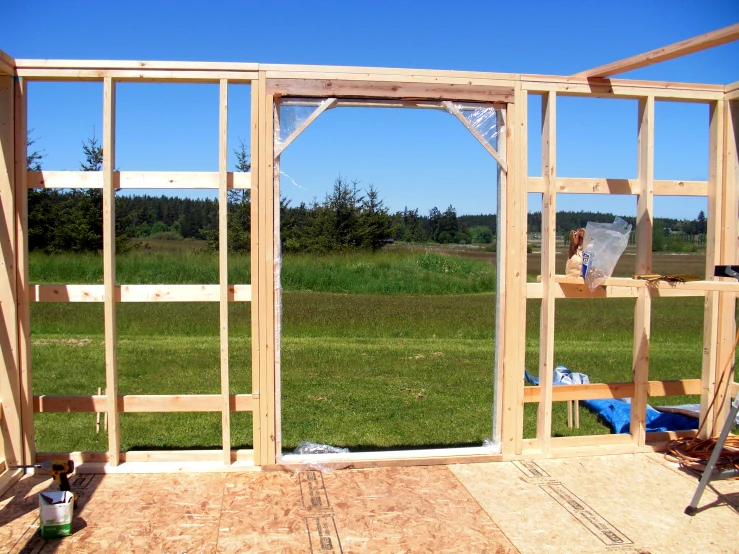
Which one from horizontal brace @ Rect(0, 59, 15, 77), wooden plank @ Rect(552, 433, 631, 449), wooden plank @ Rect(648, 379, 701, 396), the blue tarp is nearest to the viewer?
horizontal brace @ Rect(0, 59, 15, 77)

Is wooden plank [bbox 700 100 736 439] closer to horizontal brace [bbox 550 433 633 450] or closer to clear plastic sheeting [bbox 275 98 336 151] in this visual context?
horizontal brace [bbox 550 433 633 450]

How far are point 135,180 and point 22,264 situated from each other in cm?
95

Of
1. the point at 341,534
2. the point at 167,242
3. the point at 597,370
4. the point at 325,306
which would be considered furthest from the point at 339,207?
the point at 341,534

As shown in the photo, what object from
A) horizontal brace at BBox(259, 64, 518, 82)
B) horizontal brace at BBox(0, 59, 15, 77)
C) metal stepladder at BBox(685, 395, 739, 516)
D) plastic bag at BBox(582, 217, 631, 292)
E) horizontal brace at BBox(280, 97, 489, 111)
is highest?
horizontal brace at BBox(259, 64, 518, 82)

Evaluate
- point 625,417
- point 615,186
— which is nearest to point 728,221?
point 615,186

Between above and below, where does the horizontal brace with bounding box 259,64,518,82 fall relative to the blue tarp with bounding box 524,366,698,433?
above

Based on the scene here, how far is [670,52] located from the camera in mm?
4027

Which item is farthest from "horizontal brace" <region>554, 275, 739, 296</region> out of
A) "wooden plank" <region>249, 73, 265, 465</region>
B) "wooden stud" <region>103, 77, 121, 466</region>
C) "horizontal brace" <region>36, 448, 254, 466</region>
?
"wooden stud" <region>103, 77, 121, 466</region>

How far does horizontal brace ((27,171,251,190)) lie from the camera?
4.19 m

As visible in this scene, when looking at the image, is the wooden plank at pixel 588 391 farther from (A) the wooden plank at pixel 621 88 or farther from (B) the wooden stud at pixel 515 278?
(A) the wooden plank at pixel 621 88

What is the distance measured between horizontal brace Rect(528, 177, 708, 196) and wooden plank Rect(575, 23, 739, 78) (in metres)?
0.78

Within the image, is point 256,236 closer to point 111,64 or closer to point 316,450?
point 111,64

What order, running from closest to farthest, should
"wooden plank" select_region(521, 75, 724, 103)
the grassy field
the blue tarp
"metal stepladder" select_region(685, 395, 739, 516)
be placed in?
"metal stepladder" select_region(685, 395, 739, 516)
"wooden plank" select_region(521, 75, 724, 103)
the blue tarp
the grassy field

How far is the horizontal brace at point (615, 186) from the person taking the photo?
15.2 ft
